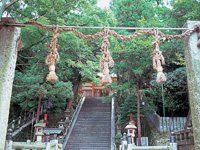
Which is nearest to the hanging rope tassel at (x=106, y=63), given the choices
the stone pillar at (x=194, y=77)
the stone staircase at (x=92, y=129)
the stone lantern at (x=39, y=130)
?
the stone pillar at (x=194, y=77)

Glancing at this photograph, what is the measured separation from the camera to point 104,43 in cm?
393

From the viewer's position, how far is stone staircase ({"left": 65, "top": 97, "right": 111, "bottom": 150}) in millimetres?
10802

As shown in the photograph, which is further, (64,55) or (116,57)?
(116,57)

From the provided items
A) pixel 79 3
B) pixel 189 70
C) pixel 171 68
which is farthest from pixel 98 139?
pixel 189 70

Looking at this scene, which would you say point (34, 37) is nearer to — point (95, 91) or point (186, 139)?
point (186, 139)

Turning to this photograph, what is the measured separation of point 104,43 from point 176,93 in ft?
29.6

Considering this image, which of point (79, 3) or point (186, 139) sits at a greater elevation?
point (79, 3)

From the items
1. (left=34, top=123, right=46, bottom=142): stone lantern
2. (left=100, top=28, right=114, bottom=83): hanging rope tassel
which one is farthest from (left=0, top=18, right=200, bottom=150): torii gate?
(left=34, top=123, right=46, bottom=142): stone lantern

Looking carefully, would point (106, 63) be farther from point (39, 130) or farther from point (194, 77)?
point (39, 130)

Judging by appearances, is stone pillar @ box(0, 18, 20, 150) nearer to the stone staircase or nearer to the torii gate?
the torii gate

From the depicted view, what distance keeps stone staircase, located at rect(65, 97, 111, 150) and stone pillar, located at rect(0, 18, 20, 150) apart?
7.77 meters

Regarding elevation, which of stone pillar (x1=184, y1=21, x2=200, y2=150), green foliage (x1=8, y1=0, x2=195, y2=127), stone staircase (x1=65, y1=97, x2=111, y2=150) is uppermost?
green foliage (x1=8, y1=0, x2=195, y2=127)

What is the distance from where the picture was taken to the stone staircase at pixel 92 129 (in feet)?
35.4

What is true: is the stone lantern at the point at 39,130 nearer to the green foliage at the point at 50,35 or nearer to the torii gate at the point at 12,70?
the green foliage at the point at 50,35
